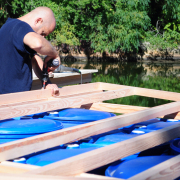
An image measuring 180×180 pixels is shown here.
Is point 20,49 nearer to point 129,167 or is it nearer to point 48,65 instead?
point 48,65

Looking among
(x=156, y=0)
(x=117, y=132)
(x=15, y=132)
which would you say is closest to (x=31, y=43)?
(x=15, y=132)

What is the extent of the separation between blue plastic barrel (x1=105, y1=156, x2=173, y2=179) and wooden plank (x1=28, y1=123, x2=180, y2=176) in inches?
3.7

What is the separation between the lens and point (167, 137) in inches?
81.7

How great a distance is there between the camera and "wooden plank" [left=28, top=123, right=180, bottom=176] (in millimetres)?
1433

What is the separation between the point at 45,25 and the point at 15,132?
1165 millimetres

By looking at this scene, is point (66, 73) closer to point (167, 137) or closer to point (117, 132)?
point (117, 132)

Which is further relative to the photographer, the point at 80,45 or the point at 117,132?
the point at 80,45

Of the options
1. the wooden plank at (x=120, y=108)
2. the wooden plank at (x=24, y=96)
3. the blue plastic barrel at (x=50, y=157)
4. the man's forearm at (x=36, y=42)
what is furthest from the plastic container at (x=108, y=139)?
the wooden plank at (x=120, y=108)

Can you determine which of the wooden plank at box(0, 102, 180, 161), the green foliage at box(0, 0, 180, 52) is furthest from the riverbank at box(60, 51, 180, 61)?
the wooden plank at box(0, 102, 180, 161)

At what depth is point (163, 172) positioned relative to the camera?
1466 mm

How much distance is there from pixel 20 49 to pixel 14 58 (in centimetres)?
19

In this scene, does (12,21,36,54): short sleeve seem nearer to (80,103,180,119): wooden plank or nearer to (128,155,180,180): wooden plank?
(80,103,180,119): wooden plank

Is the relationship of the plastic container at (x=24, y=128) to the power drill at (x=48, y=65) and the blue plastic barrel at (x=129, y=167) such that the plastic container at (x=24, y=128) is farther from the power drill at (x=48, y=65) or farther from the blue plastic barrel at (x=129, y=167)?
the blue plastic barrel at (x=129, y=167)

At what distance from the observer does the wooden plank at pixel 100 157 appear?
1.43 meters
